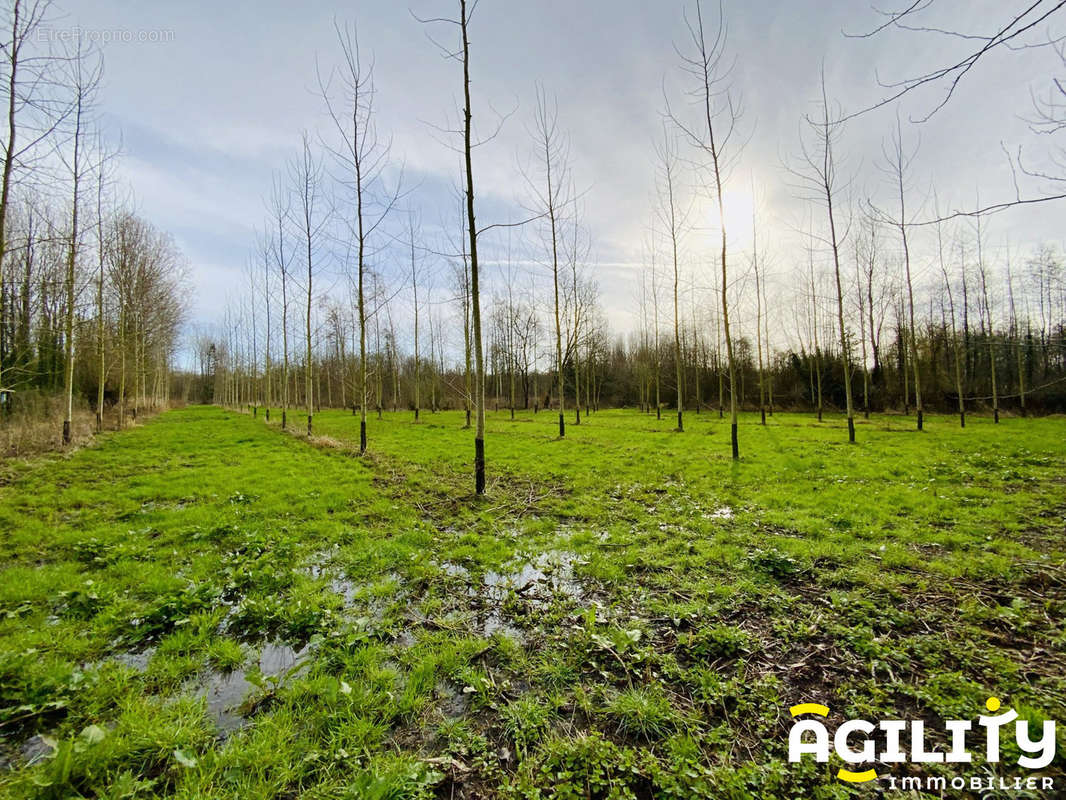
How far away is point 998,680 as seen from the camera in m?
2.73

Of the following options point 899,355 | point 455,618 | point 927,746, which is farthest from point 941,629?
point 899,355

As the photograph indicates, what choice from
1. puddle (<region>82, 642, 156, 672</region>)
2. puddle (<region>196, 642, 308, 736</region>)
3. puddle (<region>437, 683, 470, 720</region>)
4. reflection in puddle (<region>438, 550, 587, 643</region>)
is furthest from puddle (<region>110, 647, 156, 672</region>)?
reflection in puddle (<region>438, 550, 587, 643</region>)

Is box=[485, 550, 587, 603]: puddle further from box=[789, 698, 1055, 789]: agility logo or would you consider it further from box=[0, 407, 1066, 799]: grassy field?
box=[789, 698, 1055, 789]: agility logo

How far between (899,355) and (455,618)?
45.5 meters

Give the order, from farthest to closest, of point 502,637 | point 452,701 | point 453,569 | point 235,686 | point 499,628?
point 453,569 → point 499,628 → point 502,637 → point 235,686 → point 452,701

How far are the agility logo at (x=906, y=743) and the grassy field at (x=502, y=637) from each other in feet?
0.24

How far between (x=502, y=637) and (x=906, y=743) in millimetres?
2783

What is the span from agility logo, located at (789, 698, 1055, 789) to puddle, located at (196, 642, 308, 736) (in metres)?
3.52

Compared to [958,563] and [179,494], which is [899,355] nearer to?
[958,563]

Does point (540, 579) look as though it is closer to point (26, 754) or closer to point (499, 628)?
point (499, 628)

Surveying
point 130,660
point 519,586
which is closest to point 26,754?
point 130,660

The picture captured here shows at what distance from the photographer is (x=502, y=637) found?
3.53m

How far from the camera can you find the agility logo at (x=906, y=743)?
2.17 metres

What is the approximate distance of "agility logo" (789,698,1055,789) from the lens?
217 centimetres
